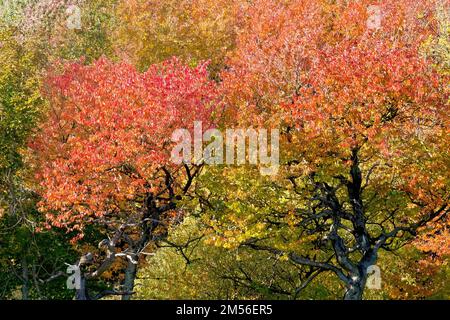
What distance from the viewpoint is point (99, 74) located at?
175ft

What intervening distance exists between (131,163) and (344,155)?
478 inches

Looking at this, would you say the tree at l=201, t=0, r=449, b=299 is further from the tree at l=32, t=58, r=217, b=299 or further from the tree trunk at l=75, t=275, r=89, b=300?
the tree trunk at l=75, t=275, r=89, b=300

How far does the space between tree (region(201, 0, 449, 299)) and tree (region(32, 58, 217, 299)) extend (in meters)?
2.33

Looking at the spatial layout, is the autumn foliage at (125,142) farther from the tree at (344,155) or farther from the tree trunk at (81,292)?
the tree trunk at (81,292)

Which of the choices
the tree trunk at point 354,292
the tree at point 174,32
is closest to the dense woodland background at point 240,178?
the tree trunk at point 354,292

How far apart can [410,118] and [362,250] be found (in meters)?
7.65

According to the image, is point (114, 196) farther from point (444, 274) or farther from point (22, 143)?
point (444, 274)

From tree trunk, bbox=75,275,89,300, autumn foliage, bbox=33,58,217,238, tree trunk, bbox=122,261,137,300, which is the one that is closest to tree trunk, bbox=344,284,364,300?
autumn foliage, bbox=33,58,217,238

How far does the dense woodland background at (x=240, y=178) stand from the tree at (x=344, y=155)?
0.10 m

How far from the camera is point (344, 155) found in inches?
1484

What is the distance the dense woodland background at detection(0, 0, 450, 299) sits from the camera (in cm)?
3856

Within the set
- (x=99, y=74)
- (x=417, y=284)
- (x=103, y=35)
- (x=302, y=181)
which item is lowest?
(x=417, y=284)

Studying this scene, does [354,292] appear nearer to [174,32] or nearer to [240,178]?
[240,178]
